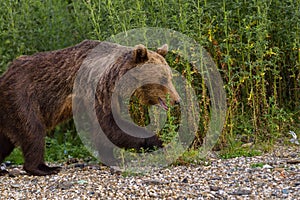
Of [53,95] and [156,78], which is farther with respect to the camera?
[53,95]

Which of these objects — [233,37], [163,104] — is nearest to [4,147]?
[163,104]

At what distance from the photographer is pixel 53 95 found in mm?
6398

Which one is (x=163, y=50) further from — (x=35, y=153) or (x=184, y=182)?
(x=35, y=153)

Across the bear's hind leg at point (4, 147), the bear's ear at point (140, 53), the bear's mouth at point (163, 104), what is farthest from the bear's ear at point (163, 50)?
the bear's hind leg at point (4, 147)

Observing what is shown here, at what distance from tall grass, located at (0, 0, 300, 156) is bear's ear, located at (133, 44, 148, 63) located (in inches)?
17.9

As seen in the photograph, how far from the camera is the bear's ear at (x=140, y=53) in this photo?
5.91m

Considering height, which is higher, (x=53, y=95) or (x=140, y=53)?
(x=140, y=53)

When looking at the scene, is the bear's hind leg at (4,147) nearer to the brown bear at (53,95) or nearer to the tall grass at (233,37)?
the brown bear at (53,95)

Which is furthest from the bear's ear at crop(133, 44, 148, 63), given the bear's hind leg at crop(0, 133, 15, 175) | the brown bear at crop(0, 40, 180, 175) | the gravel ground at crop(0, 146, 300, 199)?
the bear's hind leg at crop(0, 133, 15, 175)

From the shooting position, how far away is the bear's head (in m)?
6.09

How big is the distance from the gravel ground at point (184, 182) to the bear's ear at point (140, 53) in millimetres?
1109

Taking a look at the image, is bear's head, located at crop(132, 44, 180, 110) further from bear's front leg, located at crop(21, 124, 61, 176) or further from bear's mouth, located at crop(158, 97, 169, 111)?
bear's front leg, located at crop(21, 124, 61, 176)

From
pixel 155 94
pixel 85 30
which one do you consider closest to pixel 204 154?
pixel 155 94

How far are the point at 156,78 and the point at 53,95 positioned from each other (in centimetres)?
109
